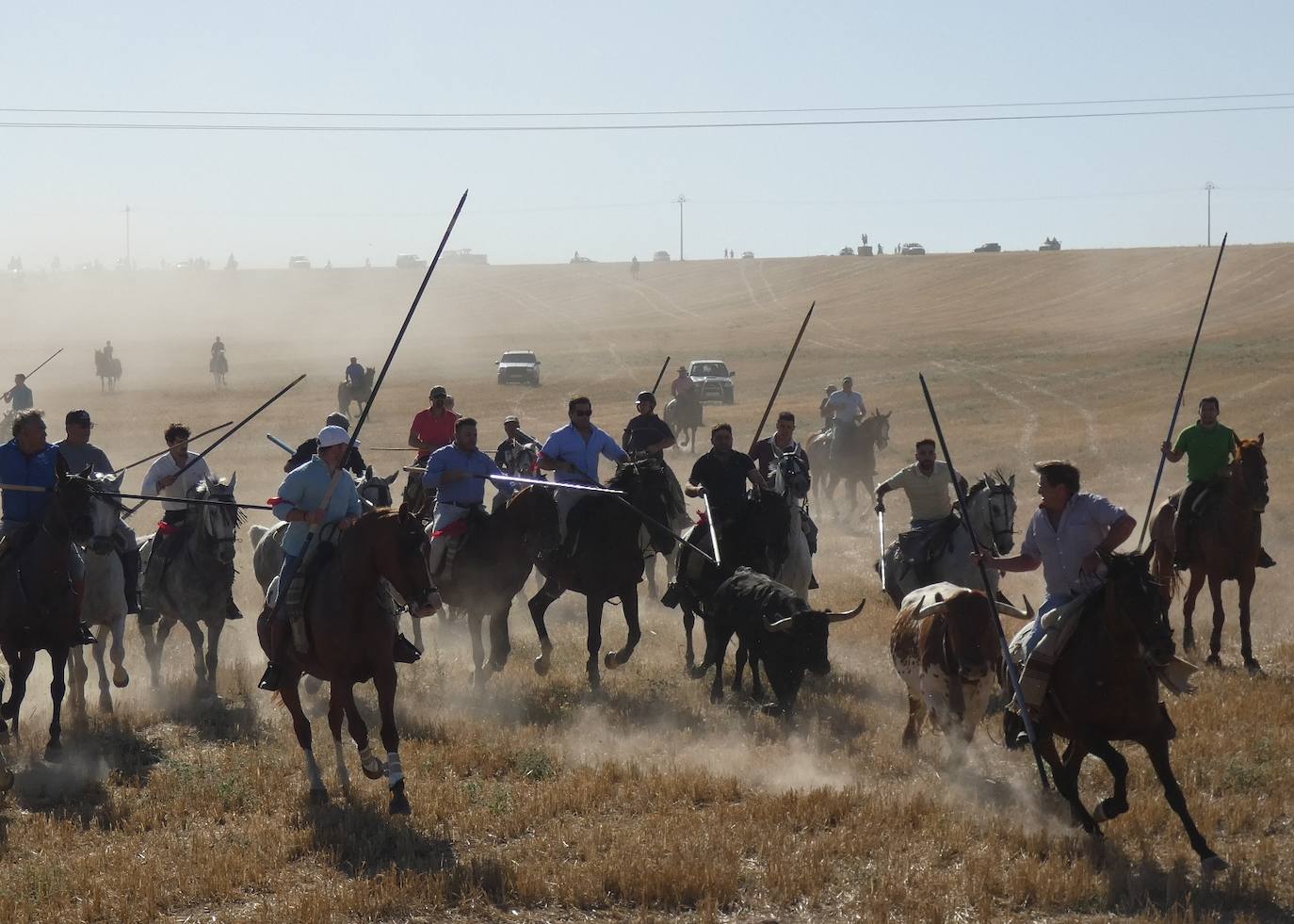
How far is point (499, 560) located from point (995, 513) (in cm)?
459

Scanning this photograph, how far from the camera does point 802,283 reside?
4473 inches

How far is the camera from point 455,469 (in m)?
14.1

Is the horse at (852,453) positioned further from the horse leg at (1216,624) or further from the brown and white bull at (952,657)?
the brown and white bull at (952,657)

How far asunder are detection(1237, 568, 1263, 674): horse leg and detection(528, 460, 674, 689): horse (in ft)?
17.9

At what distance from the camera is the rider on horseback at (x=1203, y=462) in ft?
48.1

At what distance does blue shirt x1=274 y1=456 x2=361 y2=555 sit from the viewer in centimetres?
1042

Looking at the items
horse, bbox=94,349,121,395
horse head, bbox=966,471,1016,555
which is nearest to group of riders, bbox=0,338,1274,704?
horse head, bbox=966,471,1016,555

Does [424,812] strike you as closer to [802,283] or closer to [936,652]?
[936,652]

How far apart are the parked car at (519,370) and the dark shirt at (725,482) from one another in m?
41.1

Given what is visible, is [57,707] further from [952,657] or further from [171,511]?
[952,657]

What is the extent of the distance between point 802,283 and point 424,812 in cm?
10597

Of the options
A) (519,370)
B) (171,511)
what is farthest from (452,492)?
(519,370)

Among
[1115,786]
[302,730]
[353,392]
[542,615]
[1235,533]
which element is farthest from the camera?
[353,392]

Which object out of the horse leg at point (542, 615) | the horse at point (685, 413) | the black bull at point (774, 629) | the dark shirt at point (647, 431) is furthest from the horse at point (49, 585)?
the horse at point (685, 413)
